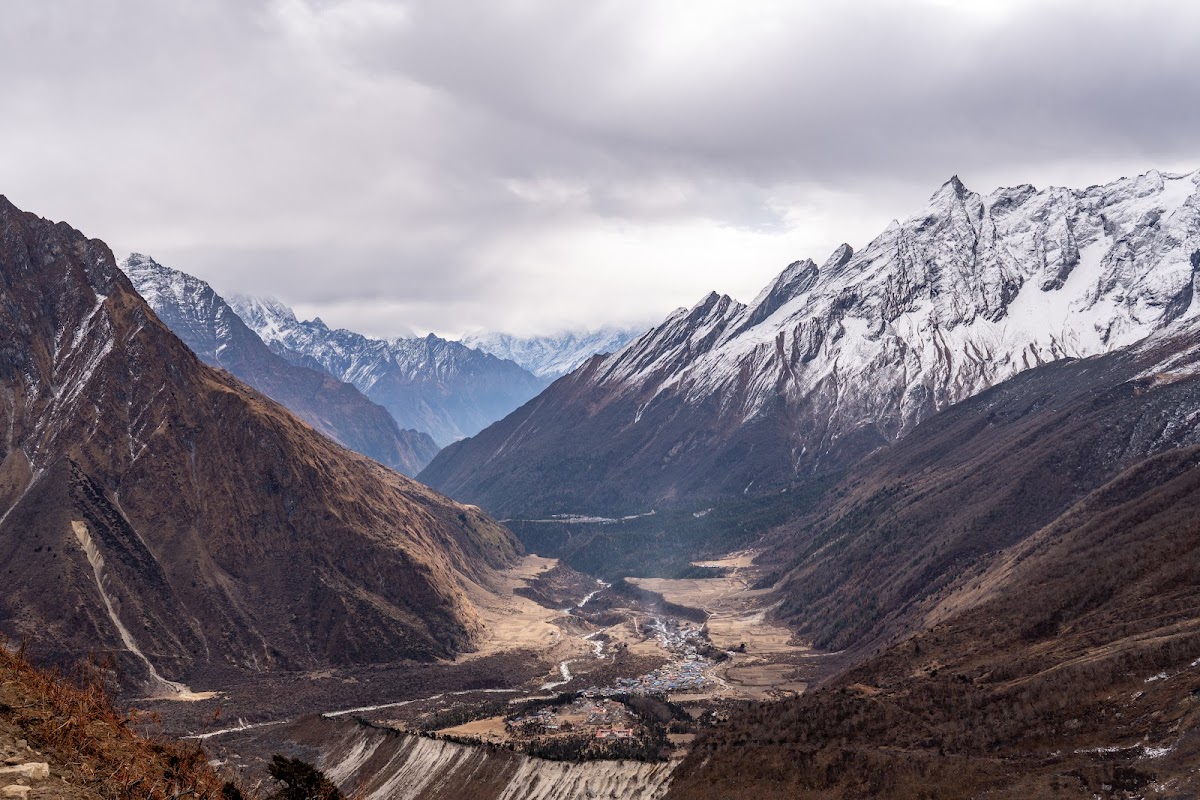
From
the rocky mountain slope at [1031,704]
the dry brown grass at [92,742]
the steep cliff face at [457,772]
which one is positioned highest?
the dry brown grass at [92,742]

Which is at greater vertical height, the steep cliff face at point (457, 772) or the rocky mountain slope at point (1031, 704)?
the rocky mountain slope at point (1031, 704)

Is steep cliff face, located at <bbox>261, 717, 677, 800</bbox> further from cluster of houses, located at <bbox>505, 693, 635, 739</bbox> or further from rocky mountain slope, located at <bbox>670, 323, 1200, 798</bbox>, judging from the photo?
cluster of houses, located at <bbox>505, 693, 635, 739</bbox>

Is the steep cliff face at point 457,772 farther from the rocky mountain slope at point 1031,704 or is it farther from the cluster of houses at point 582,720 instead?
the cluster of houses at point 582,720

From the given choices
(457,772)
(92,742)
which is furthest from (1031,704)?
(92,742)

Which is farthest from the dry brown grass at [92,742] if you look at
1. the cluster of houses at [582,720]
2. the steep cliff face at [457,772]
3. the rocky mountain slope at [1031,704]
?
the cluster of houses at [582,720]

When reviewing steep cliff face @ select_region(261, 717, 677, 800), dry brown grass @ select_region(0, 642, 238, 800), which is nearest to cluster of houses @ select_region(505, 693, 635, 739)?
steep cliff face @ select_region(261, 717, 677, 800)

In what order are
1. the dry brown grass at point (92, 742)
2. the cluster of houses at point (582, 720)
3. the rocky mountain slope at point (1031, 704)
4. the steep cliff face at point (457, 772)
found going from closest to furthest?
1. the dry brown grass at point (92, 742)
2. the rocky mountain slope at point (1031, 704)
3. the steep cliff face at point (457, 772)
4. the cluster of houses at point (582, 720)

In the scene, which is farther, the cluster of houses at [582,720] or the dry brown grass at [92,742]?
the cluster of houses at [582,720]

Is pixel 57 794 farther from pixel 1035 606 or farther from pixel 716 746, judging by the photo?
pixel 1035 606
